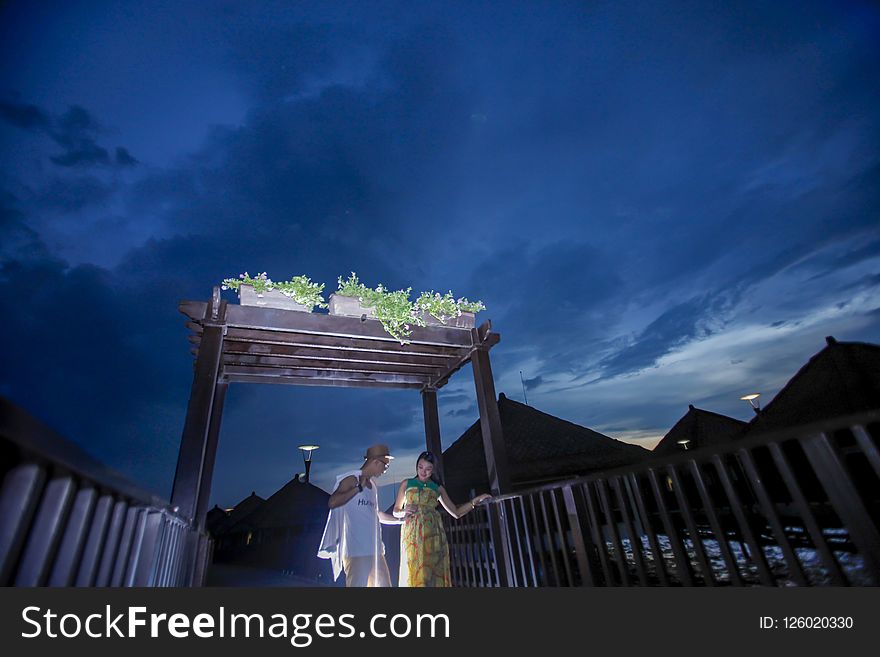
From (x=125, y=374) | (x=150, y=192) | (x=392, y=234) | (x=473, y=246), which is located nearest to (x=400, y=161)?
(x=392, y=234)

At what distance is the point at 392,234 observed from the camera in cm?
3350

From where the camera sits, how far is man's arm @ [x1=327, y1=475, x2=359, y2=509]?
3.74 metres

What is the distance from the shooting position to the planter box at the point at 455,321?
5262 millimetres

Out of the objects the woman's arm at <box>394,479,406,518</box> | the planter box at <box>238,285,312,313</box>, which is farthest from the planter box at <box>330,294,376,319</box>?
the woman's arm at <box>394,479,406,518</box>

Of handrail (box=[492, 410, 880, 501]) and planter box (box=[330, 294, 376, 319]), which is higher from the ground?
planter box (box=[330, 294, 376, 319])

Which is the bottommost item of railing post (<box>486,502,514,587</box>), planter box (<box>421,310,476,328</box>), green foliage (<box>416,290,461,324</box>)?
railing post (<box>486,502,514,587</box>)

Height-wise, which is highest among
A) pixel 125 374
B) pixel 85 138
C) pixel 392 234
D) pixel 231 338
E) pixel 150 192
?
pixel 85 138

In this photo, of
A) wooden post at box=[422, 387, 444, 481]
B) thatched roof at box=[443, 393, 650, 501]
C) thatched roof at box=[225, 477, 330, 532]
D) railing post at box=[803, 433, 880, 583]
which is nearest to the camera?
railing post at box=[803, 433, 880, 583]

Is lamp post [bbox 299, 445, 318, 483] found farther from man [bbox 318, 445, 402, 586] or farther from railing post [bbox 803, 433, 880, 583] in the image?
railing post [bbox 803, 433, 880, 583]

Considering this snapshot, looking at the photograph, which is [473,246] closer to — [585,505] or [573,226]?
[573,226]

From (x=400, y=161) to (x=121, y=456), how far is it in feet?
129

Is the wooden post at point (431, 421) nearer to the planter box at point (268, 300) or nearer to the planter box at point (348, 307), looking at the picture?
the planter box at point (348, 307)

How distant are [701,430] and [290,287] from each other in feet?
83.9

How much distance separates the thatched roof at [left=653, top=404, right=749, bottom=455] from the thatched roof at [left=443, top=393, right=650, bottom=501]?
7760 millimetres
